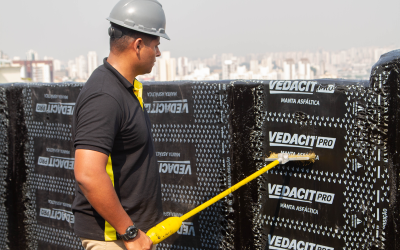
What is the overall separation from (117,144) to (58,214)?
218cm

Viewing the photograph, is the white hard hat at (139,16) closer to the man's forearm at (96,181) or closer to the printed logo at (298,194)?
the man's forearm at (96,181)

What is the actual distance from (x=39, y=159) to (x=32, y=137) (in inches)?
9.2

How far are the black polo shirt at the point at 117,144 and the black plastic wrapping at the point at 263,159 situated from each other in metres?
0.92

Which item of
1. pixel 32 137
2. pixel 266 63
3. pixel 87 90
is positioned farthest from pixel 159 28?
pixel 266 63

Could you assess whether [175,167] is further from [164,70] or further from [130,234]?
[164,70]

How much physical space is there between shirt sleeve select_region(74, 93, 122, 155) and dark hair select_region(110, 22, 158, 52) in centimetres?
32

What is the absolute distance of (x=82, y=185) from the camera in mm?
1579

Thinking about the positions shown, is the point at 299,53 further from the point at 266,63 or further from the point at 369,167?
the point at 369,167

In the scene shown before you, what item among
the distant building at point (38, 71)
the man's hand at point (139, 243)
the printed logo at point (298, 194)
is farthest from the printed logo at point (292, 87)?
the distant building at point (38, 71)

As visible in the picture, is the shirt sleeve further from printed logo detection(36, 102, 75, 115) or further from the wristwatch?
printed logo detection(36, 102, 75, 115)

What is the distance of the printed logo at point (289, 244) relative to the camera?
97.3 inches

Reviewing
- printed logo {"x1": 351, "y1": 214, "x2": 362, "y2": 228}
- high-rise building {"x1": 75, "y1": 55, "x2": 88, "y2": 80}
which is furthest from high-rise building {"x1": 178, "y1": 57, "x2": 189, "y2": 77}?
printed logo {"x1": 351, "y1": 214, "x2": 362, "y2": 228}

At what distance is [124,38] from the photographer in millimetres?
1828

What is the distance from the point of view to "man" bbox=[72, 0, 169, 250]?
158cm
